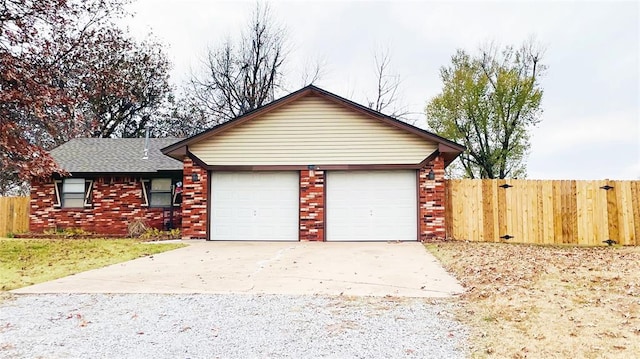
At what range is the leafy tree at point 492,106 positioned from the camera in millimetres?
27281

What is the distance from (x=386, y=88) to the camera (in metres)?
29.3

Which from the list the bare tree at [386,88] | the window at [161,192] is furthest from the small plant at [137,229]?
the bare tree at [386,88]

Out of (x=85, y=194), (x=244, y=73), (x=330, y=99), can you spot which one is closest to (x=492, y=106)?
(x=244, y=73)

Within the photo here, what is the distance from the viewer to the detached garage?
44.7 ft

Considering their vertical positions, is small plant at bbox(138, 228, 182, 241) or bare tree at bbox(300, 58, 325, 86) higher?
bare tree at bbox(300, 58, 325, 86)

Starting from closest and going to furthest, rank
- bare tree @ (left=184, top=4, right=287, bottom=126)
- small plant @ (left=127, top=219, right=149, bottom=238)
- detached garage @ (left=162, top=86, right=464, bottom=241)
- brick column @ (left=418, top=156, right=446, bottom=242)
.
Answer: brick column @ (left=418, top=156, right=446, bottom=242), detached garage @ (left=162, top=86, right=464, bottom=241), small plant @ (left=127, top=219, right=149, bottom=238), bare tree @ (left=184, top=4, right=287, bottom=126)

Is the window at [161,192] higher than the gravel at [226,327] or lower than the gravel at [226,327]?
higher

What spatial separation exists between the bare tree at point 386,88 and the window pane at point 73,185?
17808 millimetres

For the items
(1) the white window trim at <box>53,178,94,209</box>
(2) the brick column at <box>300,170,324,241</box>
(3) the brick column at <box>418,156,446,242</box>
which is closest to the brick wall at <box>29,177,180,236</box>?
(1) the white window trim at <box>53,178,94,209</box>

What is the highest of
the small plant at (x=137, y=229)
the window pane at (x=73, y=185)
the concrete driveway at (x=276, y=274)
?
the window pane at (x=73, y=185)

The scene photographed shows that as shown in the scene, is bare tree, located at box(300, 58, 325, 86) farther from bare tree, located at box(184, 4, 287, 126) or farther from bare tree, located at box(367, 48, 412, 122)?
bare tree, located at box(367, 48, 412, 122)

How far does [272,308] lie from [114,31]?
64.8 ft

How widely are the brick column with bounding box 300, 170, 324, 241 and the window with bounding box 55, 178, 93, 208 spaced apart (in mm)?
9151

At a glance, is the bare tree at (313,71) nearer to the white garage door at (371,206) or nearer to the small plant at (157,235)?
the small plant at (157,235)
